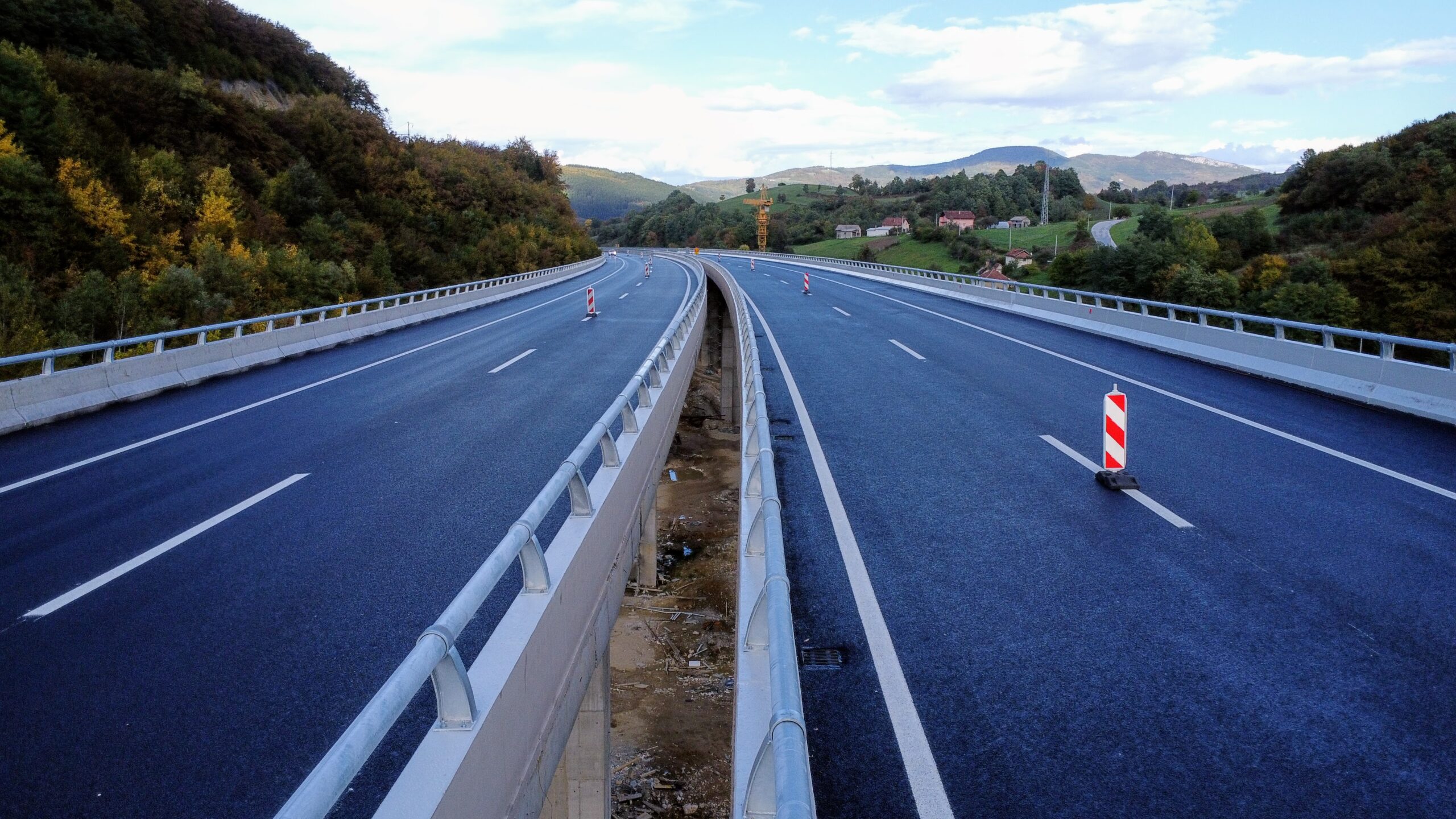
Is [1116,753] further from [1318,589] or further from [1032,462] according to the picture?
[1032,462]

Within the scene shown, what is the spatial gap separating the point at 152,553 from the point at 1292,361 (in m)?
16.9

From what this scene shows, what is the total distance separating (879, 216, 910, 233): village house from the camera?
588 feet

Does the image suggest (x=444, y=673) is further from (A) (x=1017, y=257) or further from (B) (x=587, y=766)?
(A) (x=1017, y=257)

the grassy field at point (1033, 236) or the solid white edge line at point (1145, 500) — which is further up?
the grassy field at point (1033, 236)

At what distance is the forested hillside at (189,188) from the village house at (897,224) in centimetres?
11539

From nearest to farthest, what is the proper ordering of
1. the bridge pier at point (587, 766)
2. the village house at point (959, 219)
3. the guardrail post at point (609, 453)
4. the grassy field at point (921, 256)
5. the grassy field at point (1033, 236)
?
the guardrail post at point (609, 453)
the bridge pier at point (587, 766)
the grassy field at point (921, 256)
the grassy field at point (1033, 236)
the village house at point (959, 219)

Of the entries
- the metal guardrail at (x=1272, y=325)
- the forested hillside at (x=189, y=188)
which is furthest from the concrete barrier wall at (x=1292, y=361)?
the forested hillside at (x=189, y=188)

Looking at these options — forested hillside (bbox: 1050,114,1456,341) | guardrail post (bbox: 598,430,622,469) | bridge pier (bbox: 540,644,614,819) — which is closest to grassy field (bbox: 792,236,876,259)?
forested hillside (bbox: 1050,114,1456,341)

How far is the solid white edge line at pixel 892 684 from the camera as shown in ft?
13.8

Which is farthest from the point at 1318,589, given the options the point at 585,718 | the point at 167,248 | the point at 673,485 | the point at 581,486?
the point at 167,248

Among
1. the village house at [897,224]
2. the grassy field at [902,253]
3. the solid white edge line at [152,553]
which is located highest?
the village house at [897,224]

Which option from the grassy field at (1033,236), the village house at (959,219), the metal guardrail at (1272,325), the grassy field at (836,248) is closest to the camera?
the metal guardrail at (1272,325)

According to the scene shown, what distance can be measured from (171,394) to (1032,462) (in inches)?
571

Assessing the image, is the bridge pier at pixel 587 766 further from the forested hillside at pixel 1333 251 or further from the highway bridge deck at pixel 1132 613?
the forested hillside at pixel 1333 251
